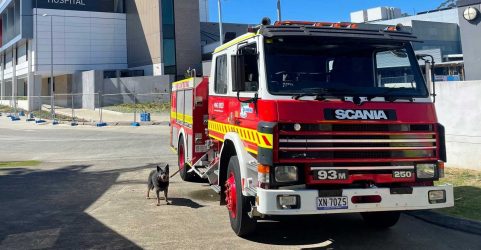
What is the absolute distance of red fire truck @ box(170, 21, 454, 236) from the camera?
5160mm

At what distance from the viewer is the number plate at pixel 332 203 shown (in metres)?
5.09

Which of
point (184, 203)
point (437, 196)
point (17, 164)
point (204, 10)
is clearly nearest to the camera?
point (437, 196)

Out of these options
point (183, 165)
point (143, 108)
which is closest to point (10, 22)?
point (143, 108)

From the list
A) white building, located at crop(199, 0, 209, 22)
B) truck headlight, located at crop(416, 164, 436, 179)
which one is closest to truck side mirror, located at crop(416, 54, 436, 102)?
truck headlight, located at crop(416, 164, 436, 179)

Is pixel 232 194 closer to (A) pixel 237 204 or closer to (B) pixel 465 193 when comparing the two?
(A) pixel 237 204

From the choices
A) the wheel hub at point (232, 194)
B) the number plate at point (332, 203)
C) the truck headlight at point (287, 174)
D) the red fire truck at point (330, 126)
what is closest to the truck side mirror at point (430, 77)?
the red fire truck at point (330, 126)

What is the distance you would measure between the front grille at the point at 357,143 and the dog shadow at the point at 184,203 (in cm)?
373

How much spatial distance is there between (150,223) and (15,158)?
37.6 feet

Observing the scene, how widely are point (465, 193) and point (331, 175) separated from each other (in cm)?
460

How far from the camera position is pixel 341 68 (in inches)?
232

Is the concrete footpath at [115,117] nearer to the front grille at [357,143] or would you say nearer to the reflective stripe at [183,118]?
the reflective stripe at [183,118]

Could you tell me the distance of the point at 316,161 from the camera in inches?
203

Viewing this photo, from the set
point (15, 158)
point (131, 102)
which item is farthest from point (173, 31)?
point (15, 158)

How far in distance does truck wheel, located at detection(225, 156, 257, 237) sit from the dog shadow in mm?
2050
